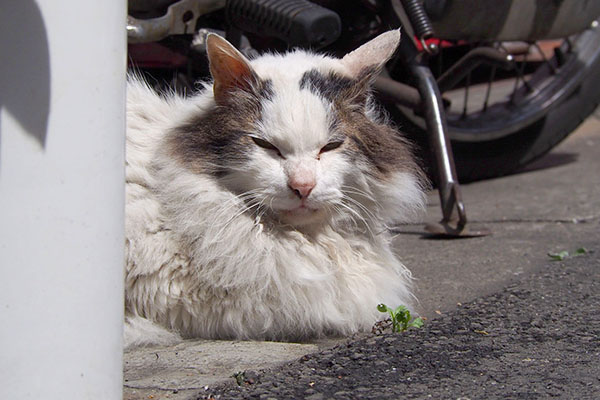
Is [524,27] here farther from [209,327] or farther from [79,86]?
[79,86]

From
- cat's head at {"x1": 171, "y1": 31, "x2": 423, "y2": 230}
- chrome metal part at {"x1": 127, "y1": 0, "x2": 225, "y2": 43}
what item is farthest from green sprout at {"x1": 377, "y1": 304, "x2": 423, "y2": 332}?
chrome metal part at {"x1": 127, "y1": 0, "x2": 225, "y2": 43}

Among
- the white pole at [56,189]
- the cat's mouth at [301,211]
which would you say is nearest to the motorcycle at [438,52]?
the cat's mouth at [301,211]

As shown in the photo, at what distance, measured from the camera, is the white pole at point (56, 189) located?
1.41m

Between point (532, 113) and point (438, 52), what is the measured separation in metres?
0.93

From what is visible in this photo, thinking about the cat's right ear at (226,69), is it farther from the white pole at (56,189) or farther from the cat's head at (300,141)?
the white pole at (56,189)

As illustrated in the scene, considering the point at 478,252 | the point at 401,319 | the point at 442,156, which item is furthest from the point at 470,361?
the point at 442,156

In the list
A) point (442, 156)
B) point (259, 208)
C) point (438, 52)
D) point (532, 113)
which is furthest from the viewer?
point (532, 113)

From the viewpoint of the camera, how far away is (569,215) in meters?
3.76

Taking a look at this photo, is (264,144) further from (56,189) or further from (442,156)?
(442,156)

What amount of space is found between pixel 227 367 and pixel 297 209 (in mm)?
469

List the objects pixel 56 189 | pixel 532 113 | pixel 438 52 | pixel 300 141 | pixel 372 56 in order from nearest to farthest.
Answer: pixel 56 189
pixel 300 141
pixel 372 56
pixel 438 52
pixel 532 113

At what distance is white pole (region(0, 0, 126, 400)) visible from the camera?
1.41 meters

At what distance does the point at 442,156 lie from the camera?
3234 mm

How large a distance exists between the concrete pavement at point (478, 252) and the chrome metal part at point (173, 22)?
3.98ft
